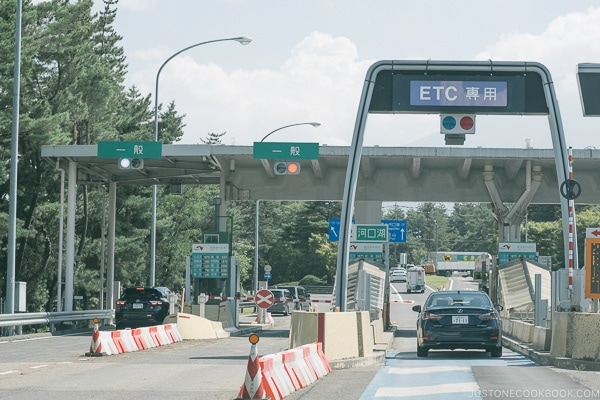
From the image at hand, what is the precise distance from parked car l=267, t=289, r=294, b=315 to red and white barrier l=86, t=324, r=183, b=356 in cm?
3369

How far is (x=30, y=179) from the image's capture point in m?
54.7

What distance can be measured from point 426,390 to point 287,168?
81.3ft

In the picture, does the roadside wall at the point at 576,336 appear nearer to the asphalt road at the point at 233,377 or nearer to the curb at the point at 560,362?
the curb at the point at 560,362

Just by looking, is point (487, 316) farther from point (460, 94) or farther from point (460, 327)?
point (460, 94)

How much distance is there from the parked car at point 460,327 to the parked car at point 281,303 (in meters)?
40.4

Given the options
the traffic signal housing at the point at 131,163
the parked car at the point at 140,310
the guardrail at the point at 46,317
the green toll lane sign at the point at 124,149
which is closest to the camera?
the guardrail at the point at 46,317

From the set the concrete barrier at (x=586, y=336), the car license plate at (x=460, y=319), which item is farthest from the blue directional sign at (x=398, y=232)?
the concrete barrier at (x=586, y=336)

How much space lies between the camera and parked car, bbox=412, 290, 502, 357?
2377 centimetres

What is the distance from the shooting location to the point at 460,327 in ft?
78.1

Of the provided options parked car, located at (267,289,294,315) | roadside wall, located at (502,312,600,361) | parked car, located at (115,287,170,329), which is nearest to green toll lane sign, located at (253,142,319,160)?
parked car, located at (115,287,170,329)

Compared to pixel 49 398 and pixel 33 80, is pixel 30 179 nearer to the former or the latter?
pixel 33 80

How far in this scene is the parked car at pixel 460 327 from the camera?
23766 mm

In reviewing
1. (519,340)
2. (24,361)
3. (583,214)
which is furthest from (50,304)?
(583,214)

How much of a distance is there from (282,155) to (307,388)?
24.2 metres
